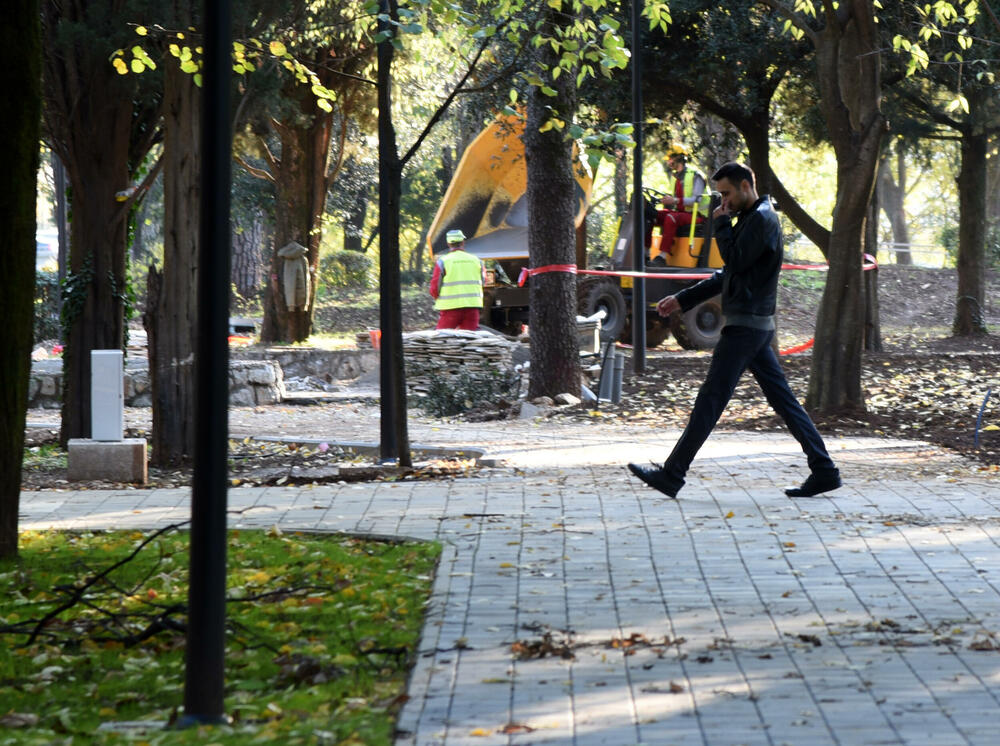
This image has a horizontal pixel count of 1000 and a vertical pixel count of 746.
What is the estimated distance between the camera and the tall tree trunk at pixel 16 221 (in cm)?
644

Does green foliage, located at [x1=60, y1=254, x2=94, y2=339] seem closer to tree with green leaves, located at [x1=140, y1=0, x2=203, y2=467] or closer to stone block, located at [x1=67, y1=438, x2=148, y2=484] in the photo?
tree with green leaves, located at [x1=140, y1=0, x2=203, y2=467]

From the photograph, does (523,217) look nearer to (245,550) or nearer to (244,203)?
(244,203)

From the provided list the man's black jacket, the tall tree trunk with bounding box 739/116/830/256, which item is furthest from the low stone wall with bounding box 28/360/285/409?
the man's black jacket

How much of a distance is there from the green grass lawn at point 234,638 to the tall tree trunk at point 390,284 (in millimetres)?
3023

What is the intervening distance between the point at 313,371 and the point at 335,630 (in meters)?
17.4

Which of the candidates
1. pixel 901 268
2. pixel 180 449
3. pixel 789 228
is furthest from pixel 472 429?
pixel 789 228

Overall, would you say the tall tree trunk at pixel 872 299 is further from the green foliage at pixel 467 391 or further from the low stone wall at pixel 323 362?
the low stone wall at pixel 323 362

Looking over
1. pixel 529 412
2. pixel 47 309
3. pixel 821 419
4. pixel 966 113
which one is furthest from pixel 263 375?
pixel 47 309

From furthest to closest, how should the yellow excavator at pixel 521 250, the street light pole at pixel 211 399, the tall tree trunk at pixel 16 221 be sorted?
the yellow excavator at pixel 521 250
the tall tree trunk at pixel 16 221
the street light pole at pixel 211 399

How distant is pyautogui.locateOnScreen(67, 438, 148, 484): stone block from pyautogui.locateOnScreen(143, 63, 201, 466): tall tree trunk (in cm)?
109

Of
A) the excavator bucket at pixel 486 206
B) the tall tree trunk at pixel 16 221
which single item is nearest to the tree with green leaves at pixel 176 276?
the tall tree trunk at pixel 16 221

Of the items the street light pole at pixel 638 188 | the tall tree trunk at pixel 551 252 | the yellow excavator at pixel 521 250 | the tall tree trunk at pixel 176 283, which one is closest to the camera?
the tall tree trunk at pixel 176 283

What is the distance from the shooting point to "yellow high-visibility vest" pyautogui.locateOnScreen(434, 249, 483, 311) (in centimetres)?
→ 1931

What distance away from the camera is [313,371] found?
2264cm
